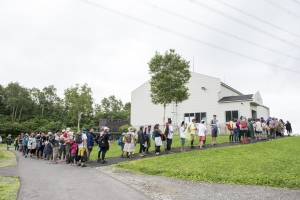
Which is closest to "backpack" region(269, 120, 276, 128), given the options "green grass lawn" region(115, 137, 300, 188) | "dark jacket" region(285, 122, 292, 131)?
"dark jacket" region(285, 122, 292, 131)

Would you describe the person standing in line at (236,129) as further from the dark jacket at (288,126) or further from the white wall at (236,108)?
the white wall at (236,108)

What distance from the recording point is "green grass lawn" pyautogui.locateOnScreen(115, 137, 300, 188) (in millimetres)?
8695

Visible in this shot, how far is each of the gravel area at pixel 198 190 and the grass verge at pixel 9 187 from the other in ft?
12.0

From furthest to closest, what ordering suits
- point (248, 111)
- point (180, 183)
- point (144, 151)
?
point (248, 111), point (144, 151), point (180, 183)

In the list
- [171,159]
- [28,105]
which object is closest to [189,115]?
[171,159]

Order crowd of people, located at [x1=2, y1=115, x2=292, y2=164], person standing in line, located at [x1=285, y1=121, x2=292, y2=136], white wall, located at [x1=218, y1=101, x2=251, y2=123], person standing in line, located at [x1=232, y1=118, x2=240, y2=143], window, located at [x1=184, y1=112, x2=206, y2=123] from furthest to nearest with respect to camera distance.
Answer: window, located at [x1=184, y1=112, x2=206, y2=123]
white wall, located at [x1=218, y1=101, x2=251, y2=123]
person standing in line, located at [x1=285, y1=121, x2=292, y2=136]
person standing in line, located at [x1=232, y1=118, x2=240, y2=143]
crowd of people, located at [x1=2, y1=115, x2=292, y2=164]

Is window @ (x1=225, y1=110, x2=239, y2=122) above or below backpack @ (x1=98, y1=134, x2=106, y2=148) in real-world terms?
above

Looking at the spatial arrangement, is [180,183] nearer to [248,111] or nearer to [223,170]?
[223,170]

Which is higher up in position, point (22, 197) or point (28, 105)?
point (28, 105)

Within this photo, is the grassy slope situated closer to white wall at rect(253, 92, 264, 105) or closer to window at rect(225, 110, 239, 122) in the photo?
window at rect(225, 110, 239, 122)

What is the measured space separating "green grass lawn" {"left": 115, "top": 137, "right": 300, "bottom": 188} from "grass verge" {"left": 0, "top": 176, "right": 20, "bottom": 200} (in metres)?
5.09

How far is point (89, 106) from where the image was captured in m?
46.9

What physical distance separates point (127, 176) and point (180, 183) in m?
2.46

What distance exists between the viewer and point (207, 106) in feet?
106
